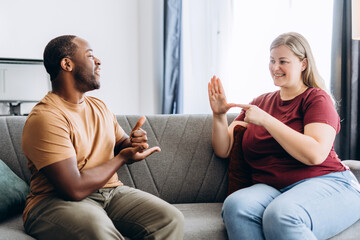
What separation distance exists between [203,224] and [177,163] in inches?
17.5

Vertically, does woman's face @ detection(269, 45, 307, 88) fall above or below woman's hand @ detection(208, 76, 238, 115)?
above

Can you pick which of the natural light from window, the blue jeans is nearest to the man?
the blue jeans

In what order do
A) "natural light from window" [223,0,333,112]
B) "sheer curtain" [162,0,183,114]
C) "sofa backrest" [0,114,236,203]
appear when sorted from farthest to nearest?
1. "sheer curtain" [162,0,183,114]
2. "natural light from window" [223,0,333,112]
3. "sofa backrest" [0,114,236,203]

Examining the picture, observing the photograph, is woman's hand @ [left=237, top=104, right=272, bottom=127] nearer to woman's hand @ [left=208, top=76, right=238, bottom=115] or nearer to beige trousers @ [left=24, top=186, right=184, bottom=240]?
woman's hand @ [left=208, top=76, right=238, bottom=115]

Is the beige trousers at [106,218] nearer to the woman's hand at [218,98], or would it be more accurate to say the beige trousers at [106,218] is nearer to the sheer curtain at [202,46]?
the woman's hand at [218,98]

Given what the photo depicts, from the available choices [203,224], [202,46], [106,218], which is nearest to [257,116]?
[203,224]

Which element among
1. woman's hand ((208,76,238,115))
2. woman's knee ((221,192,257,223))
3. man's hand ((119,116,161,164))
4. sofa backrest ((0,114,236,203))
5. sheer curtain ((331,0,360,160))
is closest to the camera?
woman's knee ((221,192,257,223))

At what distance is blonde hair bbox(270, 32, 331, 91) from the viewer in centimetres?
167

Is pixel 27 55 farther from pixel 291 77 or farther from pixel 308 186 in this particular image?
pixel 308 186

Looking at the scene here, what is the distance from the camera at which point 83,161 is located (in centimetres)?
147

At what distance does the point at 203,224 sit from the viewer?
1.56 metres

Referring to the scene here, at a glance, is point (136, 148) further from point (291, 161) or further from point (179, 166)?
point (291, 161)

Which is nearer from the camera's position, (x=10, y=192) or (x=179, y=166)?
(x=10, y=192)

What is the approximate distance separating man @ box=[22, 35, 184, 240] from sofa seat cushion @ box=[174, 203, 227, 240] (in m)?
0.12
